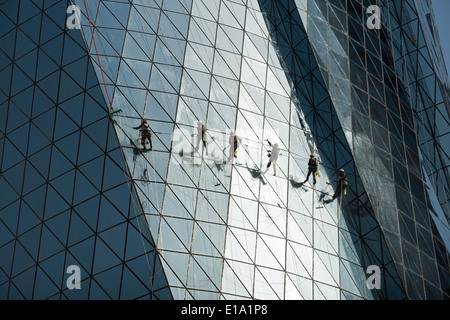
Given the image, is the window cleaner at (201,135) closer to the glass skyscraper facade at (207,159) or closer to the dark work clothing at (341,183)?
the glass skyscraper facade at (207,159)

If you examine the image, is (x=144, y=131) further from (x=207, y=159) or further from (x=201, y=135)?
(x=207, y=159)

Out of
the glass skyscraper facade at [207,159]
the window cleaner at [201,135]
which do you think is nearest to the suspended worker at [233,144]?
the glass skyscraper facade at [207,159]

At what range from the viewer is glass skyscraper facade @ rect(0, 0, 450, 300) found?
38344 mm

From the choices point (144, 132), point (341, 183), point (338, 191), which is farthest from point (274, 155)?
point (144, 132)

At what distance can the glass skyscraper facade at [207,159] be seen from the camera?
38344 mm

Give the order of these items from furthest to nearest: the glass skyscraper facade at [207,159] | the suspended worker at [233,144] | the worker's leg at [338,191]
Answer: the worker's leg at [338,191]
the suspended worker at [233,144]
the glass skyscraper facade at [207,159]

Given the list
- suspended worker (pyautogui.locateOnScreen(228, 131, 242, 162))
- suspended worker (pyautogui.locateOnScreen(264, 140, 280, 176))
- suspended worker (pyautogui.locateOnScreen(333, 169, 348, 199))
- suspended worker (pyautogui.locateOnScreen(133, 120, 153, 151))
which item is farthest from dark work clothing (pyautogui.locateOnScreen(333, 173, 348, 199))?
suspended worker (pyautogui.locateOnScreen(133, 120, 153, 151))

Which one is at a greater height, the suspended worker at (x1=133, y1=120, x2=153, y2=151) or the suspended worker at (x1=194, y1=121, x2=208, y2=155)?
the suspended worker at (x1=194, y1=121, x2=208, y2=155)

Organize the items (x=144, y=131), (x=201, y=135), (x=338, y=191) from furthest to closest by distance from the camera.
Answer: (x=338, y=191) → (x=201, y=135) → (x=144, y=131)

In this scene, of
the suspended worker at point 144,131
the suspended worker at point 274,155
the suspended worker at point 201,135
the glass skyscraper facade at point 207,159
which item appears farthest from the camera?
the suspended worker at point 274,155

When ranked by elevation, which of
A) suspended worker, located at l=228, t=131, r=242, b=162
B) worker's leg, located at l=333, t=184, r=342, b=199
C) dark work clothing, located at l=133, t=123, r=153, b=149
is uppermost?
suspended worker, located at l=228, t=131, r=242, b=162

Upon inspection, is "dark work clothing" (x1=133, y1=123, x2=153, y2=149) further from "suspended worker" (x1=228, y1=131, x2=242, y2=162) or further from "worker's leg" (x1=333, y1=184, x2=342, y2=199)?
"worker's leg" (x1=333, y1=184, x2=342, y2=199)

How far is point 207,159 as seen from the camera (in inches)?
1634
